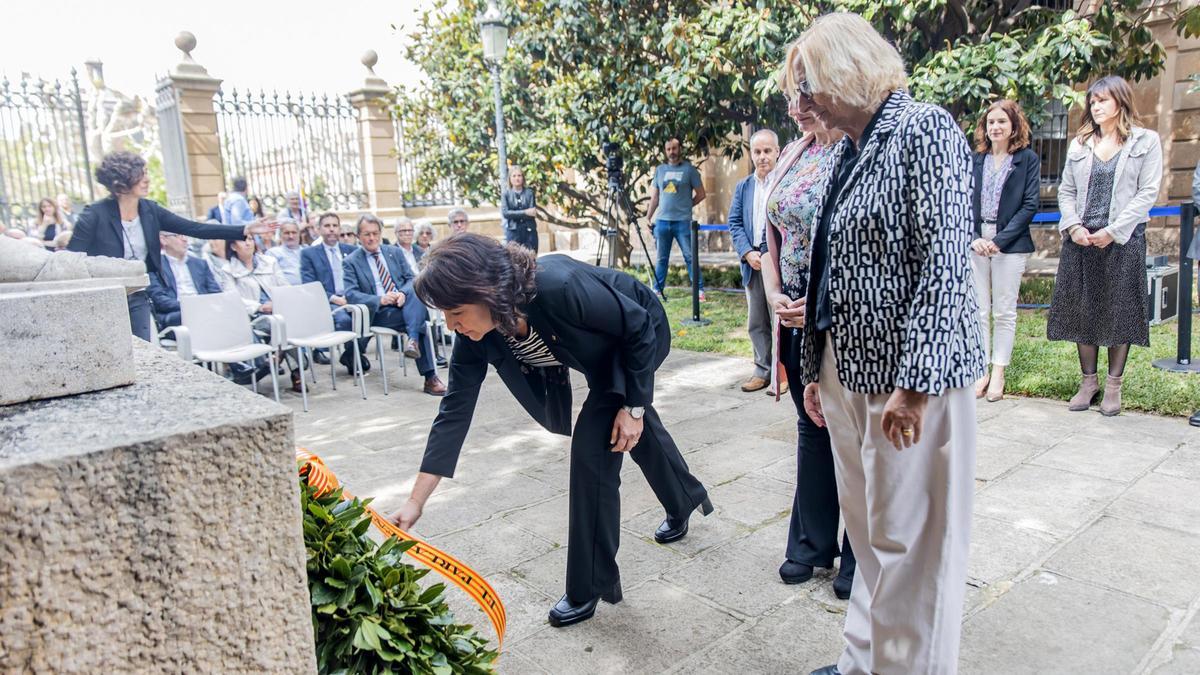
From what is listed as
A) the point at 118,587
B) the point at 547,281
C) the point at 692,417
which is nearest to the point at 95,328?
the point at 118,587

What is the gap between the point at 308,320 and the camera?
23.8 feet

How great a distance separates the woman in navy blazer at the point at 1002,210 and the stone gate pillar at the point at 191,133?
13402 mm

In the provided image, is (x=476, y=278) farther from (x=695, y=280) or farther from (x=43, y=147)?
(x=43, y=147)

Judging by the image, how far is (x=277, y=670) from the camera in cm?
159

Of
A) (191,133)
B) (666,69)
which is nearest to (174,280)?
(666,69)

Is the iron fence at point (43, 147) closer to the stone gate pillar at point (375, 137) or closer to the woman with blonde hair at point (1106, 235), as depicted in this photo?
the stone gate pillar at point (375, 137)

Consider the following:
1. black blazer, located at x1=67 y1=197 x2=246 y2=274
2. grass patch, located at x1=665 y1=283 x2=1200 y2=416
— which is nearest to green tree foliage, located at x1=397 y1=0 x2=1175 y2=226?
grass patch, located at x1=665 y1=283 x2=1200 y2=416

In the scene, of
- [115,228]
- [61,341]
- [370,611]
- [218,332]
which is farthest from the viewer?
[218,332]

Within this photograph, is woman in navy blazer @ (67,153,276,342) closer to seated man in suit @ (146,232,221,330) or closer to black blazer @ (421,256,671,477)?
seated man in suit @ (146,232,221,330)

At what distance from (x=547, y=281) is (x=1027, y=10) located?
7787 mm

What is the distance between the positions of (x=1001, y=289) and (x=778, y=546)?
9.90ft

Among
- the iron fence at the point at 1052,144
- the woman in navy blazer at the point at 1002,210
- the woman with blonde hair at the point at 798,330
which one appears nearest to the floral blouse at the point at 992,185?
the woman in navy blazer at the point at 1002,210

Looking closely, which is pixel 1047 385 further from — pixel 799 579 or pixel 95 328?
pixel 95 328

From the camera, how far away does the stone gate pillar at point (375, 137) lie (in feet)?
56.5
